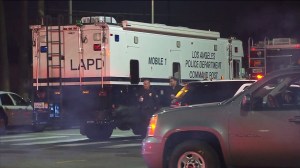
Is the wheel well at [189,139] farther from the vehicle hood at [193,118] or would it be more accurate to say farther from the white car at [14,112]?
the white car at [14,112]

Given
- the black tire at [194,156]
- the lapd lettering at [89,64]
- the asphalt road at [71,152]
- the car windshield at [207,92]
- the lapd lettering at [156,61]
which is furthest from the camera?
the lapd lettering at [156,61]

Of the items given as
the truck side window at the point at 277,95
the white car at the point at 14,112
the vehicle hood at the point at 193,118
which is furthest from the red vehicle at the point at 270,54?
the vehicle hood at the point at 193,118

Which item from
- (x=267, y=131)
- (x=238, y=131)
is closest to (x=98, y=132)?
(x=238, y=131)

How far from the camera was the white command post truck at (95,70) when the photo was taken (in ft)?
52.5

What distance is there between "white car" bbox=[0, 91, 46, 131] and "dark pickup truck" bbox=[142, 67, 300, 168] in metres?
12.1

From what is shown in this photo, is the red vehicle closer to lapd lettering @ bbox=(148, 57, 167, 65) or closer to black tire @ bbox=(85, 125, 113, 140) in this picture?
lapd lettering @ bbox=(148, 57, 167, 65)

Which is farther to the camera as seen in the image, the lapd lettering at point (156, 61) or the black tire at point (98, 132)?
the lapd lettering at point (156, 61)

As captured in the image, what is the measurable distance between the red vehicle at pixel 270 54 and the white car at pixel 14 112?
8157 mm

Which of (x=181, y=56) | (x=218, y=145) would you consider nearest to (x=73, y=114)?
(x=181, y=56)

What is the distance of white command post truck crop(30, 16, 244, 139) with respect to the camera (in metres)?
16.0

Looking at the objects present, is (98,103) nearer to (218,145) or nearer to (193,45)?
(193,45)

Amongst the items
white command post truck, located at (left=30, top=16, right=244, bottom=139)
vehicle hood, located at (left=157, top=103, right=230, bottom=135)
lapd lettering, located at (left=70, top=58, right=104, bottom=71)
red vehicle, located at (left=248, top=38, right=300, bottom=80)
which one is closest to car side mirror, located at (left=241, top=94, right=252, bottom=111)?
vehicle hood, located at (left=157, top=103, right=230, bottom=135)

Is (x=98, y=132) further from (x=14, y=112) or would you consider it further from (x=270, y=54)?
(x=270, y=54)

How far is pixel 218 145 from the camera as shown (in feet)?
25.9
